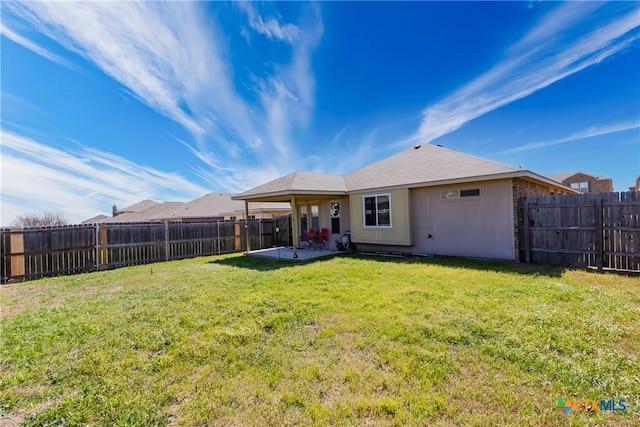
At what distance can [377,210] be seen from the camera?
35.9ft

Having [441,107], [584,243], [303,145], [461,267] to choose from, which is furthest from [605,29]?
[303,145]

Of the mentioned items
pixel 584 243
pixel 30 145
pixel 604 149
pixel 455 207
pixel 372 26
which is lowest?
pixel 584 243

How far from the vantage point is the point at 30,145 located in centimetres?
928

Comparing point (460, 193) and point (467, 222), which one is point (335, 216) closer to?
point (460, 193)

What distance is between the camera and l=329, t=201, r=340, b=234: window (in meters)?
12.7

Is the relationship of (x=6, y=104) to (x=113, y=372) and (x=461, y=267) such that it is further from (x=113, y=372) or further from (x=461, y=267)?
(x=461, y=267)

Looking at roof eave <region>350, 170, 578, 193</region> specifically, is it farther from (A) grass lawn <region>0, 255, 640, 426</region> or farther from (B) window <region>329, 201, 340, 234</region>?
(A) grass lawn <region>0, 255, 640, 426</region>

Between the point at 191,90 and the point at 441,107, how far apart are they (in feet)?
36.4

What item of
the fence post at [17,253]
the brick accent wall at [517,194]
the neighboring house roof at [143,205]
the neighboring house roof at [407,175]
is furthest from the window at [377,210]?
the neighboring house roof at [143,205]

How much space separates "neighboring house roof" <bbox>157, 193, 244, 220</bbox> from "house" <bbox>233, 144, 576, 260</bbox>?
14.2 m

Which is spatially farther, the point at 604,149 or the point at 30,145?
the point at 604,149

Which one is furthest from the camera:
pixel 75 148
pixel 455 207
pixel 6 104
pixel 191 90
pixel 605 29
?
pixel 75 148

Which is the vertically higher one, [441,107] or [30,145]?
[441,107]

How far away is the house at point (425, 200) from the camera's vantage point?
8422 millimetres
